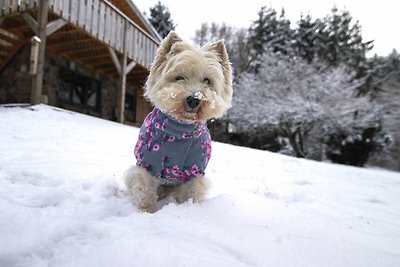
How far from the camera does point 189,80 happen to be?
242 cm

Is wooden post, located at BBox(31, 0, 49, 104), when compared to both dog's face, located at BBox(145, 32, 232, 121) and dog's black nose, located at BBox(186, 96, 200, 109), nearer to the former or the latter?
dog's face, located at BBox(145, 32, 232, 121)

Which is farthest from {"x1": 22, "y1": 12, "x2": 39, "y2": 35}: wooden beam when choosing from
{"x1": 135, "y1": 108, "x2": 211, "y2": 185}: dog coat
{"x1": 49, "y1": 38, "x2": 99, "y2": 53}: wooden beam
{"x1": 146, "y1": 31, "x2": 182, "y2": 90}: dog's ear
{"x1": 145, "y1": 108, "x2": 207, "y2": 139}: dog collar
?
{"x1": 145, "y1": 108, "x2": 207, "y2": 139}: dog collar

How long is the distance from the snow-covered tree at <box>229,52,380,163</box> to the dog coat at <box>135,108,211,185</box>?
55.1ft

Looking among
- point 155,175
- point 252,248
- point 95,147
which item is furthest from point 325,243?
point 95,147

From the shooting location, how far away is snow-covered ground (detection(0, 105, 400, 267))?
54.9 inches

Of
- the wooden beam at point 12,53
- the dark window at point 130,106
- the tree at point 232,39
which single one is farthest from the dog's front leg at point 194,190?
the tree at point 232,39

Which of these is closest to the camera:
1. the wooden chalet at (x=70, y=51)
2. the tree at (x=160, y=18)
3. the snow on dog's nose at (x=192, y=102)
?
the snow on dog's nose at (x=192, y=102)

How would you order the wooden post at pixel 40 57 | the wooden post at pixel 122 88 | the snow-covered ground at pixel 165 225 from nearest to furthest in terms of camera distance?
1. the snow-covered ground at pixel 165 225
2. the wooden post at pixel 40 57
3. the wooden post at pixel 122 88

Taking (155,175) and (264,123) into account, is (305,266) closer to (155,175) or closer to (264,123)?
(155,175)

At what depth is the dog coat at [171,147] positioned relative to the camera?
229 centimetres

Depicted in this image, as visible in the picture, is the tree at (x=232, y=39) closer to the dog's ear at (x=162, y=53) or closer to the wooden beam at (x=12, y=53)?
the wooden beam at (x=12, y=53)

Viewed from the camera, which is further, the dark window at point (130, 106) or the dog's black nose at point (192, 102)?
the dark window at point (130, 106)

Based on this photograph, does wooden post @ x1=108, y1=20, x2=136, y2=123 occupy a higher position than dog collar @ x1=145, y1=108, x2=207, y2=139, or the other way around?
wooden post @ x1=108, y1=20, x2=136, y2=123

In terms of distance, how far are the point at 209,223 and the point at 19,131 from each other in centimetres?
404
